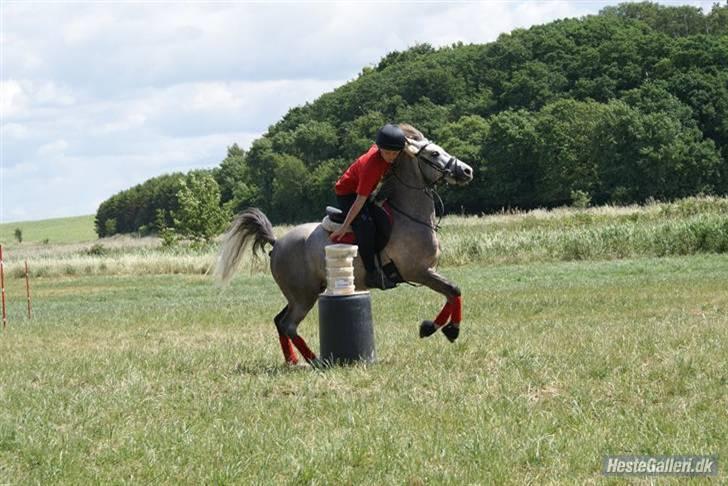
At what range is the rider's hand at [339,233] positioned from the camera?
10791 millimetres

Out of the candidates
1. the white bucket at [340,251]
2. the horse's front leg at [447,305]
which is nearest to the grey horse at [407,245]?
the horse's front leg at [447,305]

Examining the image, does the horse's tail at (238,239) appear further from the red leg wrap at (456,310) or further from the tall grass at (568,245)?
the tall grass at (568,245)

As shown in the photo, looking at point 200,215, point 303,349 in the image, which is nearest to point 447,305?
point 303,349

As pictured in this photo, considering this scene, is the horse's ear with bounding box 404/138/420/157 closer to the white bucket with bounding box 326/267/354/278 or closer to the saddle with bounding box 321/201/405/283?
the saddle with bounding box 321/201/405/283

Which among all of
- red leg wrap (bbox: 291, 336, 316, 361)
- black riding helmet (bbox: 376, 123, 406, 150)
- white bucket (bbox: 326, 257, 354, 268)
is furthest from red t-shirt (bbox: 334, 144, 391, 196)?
red leg wrap (bbox: 291, 336, 316, 361)

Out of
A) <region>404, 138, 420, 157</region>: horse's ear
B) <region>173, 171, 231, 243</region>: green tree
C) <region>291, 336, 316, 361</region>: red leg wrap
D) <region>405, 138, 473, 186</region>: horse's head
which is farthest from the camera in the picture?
<region>173, 171, 231, 243</region>: green tree

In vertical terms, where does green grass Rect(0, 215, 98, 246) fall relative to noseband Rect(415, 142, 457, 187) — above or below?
below

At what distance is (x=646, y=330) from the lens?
12.3 metres

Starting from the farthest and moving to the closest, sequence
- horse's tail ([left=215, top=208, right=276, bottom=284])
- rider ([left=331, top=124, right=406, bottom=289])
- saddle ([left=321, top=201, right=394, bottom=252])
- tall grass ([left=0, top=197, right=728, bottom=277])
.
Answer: tall grass ([left=0, top=197, right=728, bottom=277]) → horse's tail ([left=215, top=208, right=276, bottom=284]) → saddle ([left=321, top=201, right=394, bottom=252]) → rider ([left=331, top=124, right=406, bottom=289])

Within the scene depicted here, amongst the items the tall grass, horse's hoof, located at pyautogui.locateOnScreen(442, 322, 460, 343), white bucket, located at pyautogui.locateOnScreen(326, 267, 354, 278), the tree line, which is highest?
the tree line

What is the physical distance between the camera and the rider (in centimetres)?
1030

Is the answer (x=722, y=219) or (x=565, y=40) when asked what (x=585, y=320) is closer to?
(x=722, y=219)

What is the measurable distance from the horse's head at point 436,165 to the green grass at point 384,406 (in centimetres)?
180

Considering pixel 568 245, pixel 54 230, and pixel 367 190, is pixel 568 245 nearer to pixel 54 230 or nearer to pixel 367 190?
pixel 367 190
